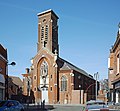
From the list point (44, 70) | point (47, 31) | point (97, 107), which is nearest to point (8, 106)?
point (97, 107)

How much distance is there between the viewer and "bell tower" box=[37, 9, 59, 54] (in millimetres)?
71375

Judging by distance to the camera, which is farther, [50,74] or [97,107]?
[50,74]

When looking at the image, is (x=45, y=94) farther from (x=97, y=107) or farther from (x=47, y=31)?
(x=97, y=107)

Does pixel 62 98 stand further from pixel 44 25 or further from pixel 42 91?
pixel 44 25

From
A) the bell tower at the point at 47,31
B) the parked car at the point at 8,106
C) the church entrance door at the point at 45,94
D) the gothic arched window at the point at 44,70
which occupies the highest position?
the bell tower at the point at 47,31

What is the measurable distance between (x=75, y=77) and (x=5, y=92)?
34182 mm

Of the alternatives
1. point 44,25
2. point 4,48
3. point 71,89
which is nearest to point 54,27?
point 44,25

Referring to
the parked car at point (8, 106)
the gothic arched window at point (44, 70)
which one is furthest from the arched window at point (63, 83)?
the parked car at point (8, 106)

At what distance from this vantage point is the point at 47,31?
237 ft

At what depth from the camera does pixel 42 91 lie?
227 ft

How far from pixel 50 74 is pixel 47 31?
36.5ft

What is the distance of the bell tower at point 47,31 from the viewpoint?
234 feet

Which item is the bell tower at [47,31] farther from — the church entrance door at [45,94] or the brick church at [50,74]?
the church entrance door at [45,94]

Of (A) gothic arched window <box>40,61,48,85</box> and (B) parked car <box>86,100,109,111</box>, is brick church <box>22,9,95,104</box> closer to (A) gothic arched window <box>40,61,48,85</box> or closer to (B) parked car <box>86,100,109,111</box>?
(A) gothic arched window <box>40,61,48,85</box>
